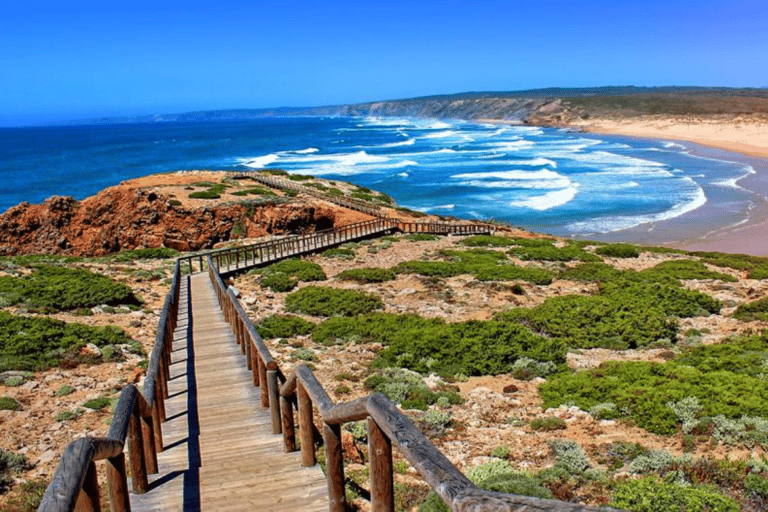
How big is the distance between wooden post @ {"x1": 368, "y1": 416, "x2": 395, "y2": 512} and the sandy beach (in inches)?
1456

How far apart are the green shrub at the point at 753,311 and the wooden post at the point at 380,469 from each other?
15.9 meters

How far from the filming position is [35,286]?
17922 millimetres

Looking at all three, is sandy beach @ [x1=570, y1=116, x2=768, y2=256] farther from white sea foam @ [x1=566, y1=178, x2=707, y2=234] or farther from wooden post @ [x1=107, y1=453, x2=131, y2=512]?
wooden post @ [x1=107, y1=453, x2=131, y2=512]

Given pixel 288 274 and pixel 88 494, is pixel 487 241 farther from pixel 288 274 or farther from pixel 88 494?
pixel 88 494

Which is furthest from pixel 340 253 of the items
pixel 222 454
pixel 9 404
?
pixel 222 454

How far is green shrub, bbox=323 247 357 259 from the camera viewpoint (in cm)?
2809

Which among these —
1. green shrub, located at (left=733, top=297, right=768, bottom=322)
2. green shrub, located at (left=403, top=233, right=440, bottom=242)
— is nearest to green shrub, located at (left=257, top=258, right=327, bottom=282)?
green shrub, located at (left=403, top=233, right=440, bottom=242)

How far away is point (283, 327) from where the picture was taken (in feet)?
52.2

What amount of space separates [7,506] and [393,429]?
5.89m

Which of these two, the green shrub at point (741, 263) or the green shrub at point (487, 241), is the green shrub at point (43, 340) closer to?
the green shrub at point (487, 241)

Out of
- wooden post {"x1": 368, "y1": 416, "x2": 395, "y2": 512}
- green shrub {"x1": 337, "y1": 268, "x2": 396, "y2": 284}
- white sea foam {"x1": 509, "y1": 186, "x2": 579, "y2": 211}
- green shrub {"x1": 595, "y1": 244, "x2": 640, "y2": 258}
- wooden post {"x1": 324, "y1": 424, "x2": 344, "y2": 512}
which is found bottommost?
white sea foam {"x1": 509, "y1": 186, "x2": 579, "y2": 211}

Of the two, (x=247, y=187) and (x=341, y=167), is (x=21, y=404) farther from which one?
(x=341, y=167)

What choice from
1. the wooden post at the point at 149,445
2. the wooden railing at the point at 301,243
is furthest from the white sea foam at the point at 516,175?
the wooden post at the point at 149,445

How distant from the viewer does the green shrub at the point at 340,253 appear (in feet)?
92.2
